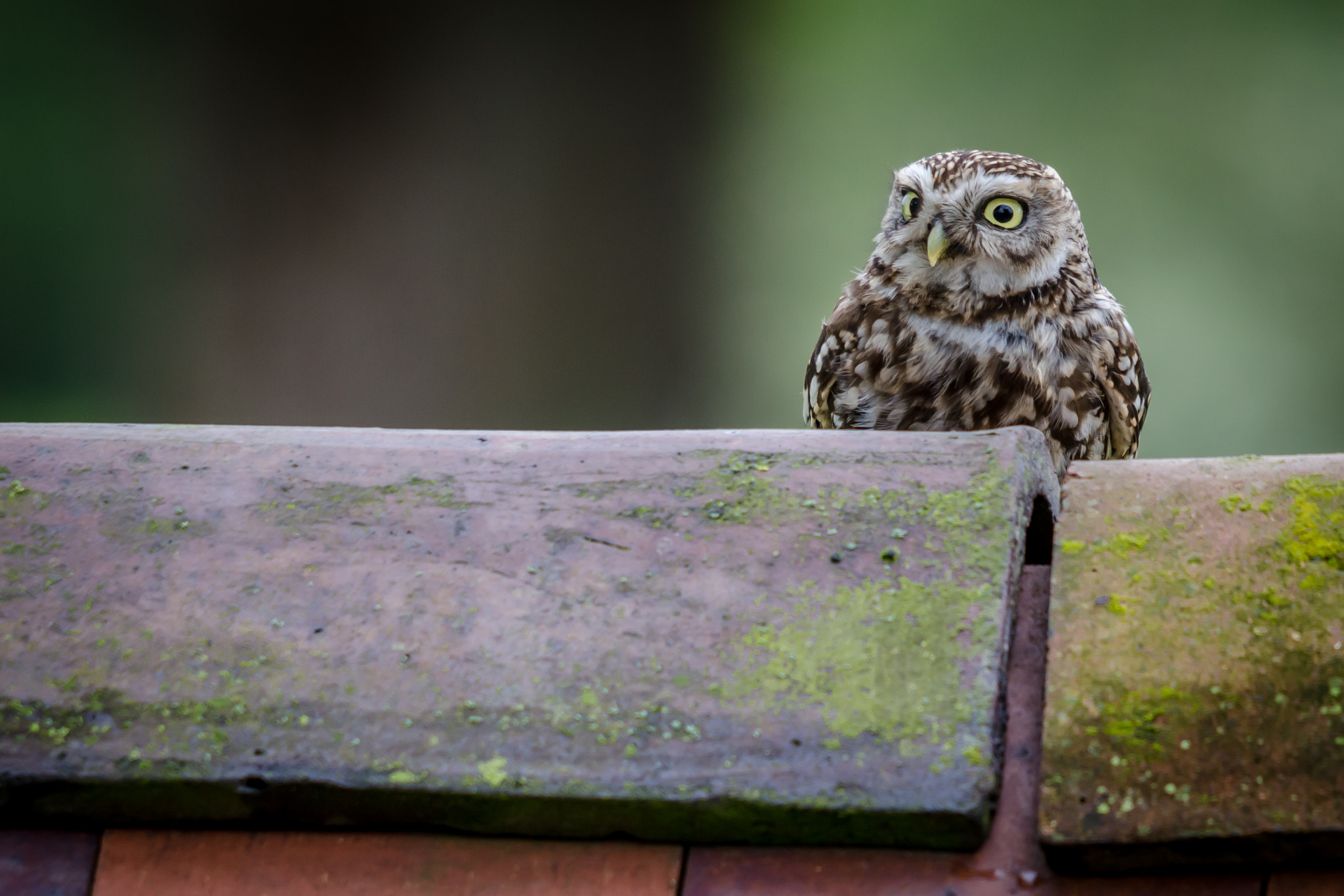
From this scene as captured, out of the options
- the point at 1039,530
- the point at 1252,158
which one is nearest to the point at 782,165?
the point at 1252,158

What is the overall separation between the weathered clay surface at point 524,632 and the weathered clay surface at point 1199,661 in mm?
56

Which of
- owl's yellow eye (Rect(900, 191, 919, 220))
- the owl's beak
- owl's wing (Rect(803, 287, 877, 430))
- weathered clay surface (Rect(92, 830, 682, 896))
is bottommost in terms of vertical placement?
weathered clay surface (Rect(92, 830, 682, 896))

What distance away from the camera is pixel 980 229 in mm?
2184

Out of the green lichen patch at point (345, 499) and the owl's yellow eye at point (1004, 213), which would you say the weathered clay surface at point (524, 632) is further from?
the owl's yellow eye at point (1004, 213)

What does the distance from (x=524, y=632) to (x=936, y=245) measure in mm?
1496

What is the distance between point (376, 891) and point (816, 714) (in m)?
0.33

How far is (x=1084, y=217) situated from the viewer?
418 centimetres

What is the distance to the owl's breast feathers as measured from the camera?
207 cm

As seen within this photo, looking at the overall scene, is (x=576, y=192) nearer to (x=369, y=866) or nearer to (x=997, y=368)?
(x=997, y=368)

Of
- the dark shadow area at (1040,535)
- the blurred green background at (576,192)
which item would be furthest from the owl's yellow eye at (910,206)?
the blurred green background at (576,192)

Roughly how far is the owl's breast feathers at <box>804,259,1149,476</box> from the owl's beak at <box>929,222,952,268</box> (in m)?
0.08

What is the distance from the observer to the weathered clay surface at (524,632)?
0.80 meters

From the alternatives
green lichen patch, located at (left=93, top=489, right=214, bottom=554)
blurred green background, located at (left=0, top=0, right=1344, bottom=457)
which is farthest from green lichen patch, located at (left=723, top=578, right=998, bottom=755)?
blurred green background, located at (left=0, top=0, right=1344, bottom=457)

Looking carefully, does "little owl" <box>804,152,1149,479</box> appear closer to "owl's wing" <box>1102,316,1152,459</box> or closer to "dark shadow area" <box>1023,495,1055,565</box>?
"owl's wing" <box>1102,316,1152,459</box>
